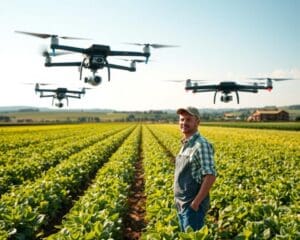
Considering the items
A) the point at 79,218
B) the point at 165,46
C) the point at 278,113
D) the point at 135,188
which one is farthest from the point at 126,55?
the point at 278,113

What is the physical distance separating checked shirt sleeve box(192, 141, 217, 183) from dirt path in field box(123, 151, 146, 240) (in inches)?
175

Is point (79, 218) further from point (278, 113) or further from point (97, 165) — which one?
point (278, 113)

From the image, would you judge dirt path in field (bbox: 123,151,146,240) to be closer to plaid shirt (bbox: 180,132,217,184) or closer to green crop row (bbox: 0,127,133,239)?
green crop row (bbox: 0,127,133,239)

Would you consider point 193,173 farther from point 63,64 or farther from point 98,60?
point 63,64

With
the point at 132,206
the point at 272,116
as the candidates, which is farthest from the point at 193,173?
the point at 272,116

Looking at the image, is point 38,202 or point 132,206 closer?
point 38,202

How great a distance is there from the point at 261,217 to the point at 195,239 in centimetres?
223

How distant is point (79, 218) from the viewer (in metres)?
6.75

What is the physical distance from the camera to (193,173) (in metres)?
5.09

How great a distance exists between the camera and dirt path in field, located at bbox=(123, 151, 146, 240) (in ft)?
30.7

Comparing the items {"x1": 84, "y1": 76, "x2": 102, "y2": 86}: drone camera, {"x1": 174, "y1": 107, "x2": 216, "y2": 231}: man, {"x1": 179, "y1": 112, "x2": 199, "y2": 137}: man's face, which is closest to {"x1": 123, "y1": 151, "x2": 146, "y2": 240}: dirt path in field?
{"x1": 174, "y1": 107, "x2": 216, "y2": 231}: man

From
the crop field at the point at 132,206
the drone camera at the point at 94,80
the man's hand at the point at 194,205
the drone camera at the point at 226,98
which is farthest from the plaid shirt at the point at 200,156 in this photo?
the drone camera at the point at 226,98

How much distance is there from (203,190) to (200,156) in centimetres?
38

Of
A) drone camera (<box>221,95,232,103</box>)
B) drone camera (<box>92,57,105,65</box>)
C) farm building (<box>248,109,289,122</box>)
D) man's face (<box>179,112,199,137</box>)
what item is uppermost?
drone camera (<box>92,57,105,65</box>)
